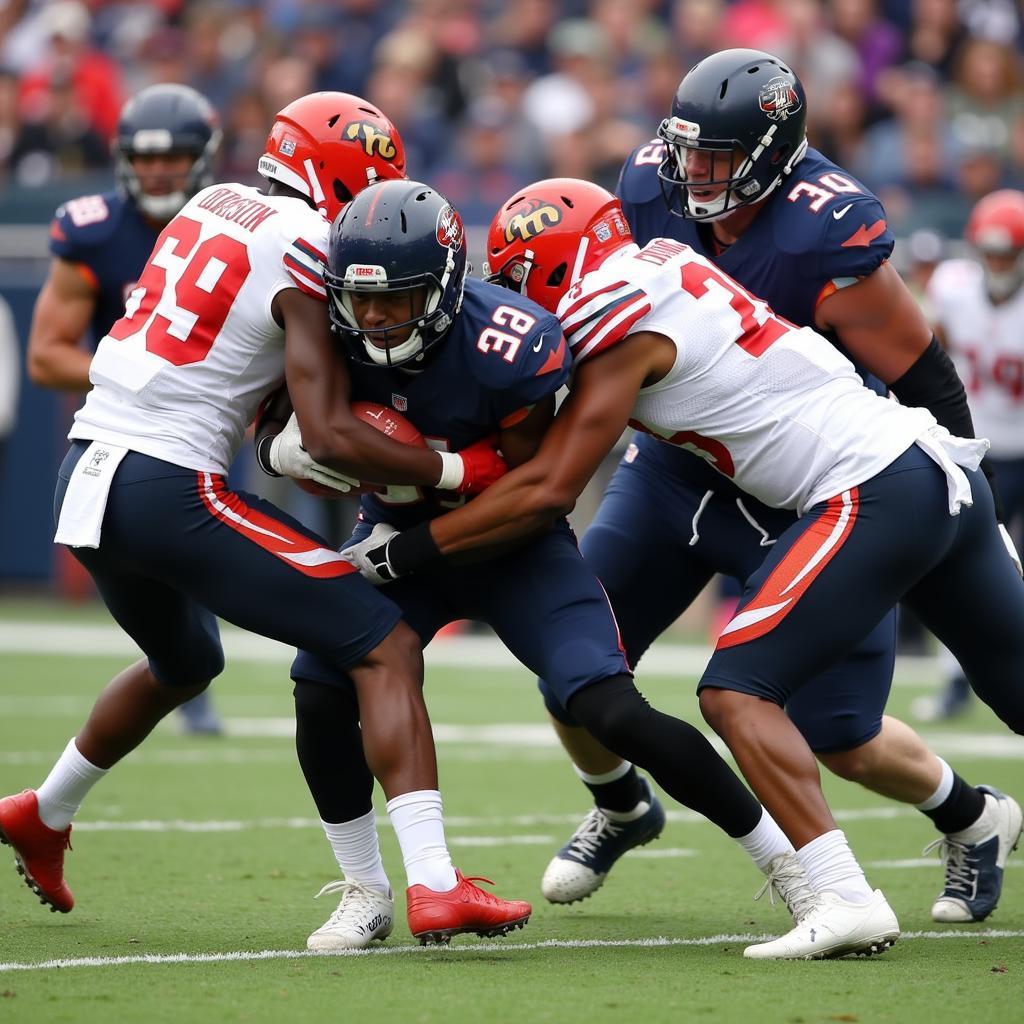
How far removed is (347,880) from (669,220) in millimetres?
1777

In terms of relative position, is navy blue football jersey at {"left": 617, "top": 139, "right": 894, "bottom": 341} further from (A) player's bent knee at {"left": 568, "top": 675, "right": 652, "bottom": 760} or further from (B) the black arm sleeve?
(A) player's bent knee at {"left": 568, "top": 675, "right": 652, "bottom": 760}

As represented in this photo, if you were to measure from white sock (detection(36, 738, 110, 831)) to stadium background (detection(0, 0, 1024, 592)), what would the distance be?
6728mm

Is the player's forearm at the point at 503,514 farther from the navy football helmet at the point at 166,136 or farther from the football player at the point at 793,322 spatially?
the navy football helmet at the point at 166,136

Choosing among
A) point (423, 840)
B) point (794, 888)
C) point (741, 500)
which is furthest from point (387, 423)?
point (794, 888)

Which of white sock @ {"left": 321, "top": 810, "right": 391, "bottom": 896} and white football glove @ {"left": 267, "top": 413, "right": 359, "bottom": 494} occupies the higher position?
white football glove @ {"left": 267, "top": 413, "right": 359, "bottom": 494}

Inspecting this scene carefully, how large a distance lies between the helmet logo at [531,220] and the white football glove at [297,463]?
67 centimetres

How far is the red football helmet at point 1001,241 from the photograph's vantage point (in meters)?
8.03

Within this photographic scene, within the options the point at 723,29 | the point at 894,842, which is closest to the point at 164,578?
the point at 894,842

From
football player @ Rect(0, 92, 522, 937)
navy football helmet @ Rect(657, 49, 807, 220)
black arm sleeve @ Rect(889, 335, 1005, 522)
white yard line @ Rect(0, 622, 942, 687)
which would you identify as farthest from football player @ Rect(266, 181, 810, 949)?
white yard line @ Rect(0, 622, 942, 687)

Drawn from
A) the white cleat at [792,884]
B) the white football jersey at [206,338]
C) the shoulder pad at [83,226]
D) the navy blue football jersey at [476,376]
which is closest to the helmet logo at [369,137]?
the white football jersey at [206,338]

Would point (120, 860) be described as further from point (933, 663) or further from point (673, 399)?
point (933, 663)

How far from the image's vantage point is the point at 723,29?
12.5m

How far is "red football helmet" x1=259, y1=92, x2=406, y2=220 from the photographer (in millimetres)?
4273

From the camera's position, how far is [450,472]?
3.96 m
